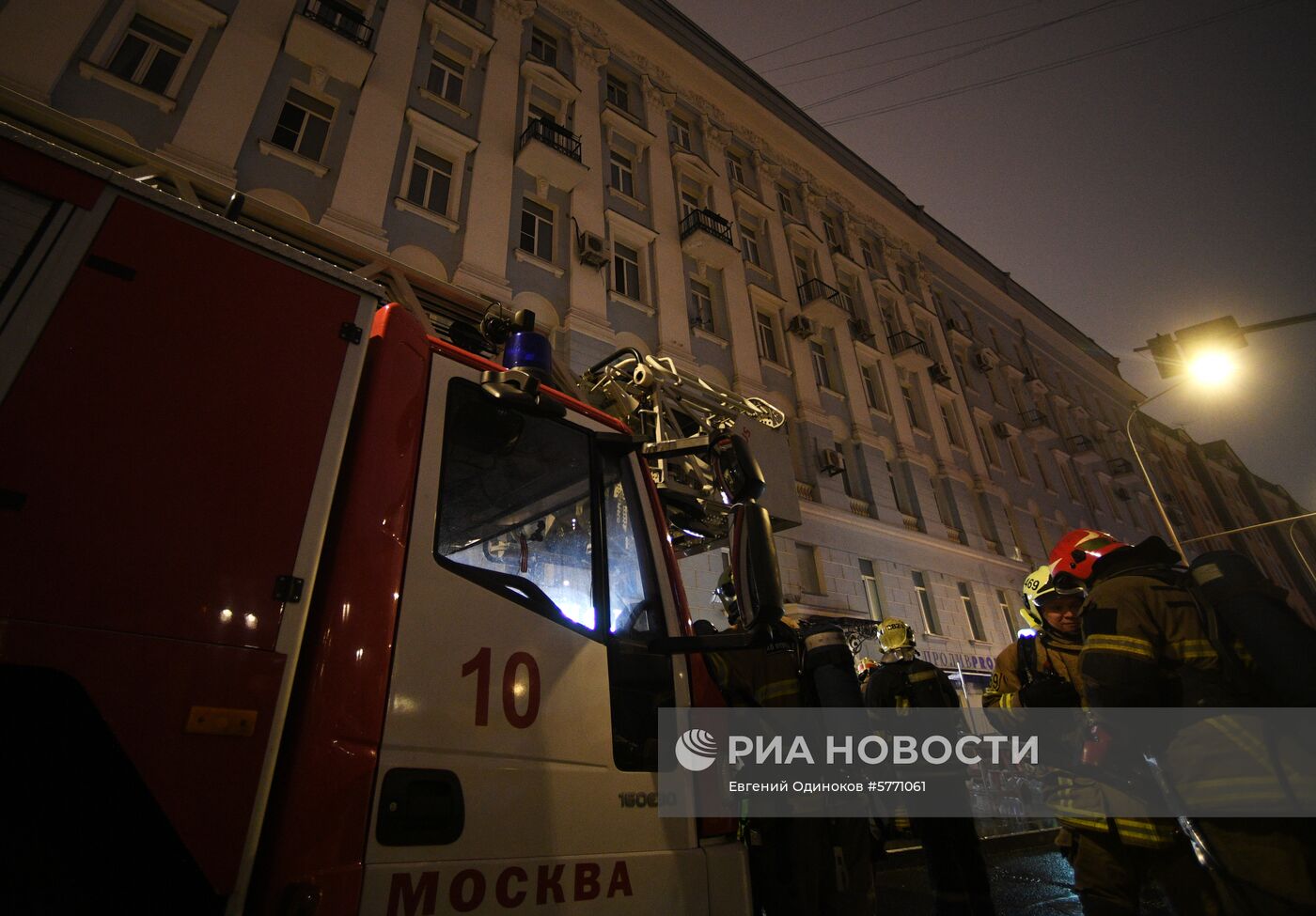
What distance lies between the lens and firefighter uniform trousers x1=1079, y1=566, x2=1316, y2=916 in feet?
6.73

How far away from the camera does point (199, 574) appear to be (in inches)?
50.4

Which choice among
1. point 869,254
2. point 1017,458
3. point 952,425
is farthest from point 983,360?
point 869,254

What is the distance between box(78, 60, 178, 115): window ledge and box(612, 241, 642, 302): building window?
7.17 meters

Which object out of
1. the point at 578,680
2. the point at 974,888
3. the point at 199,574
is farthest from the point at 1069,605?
the point at 199,574

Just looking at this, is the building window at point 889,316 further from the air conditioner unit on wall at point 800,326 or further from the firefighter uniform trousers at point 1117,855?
the firefighter uniform trousers at point 1117,855

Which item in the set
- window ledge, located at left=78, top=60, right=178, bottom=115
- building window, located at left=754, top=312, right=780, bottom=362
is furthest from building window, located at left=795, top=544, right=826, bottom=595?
window ledge, located at left=78, top=60, right=178, bottom=115

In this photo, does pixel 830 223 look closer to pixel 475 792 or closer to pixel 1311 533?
pixel 475 792

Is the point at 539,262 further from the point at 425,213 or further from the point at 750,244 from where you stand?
the point at 750,244

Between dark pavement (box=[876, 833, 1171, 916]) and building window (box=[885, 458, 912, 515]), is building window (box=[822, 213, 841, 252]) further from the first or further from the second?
dark pavement (box=[876, 833, 1171, 916])

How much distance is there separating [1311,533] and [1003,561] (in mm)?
46492

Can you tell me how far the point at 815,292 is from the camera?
16375 millimetres

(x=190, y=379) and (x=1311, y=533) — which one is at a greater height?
(x=1311, y=533)

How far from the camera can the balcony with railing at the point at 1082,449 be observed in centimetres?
2473

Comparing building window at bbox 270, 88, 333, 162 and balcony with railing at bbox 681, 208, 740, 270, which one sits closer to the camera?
building window at bbox 270, 88, 333, 162
